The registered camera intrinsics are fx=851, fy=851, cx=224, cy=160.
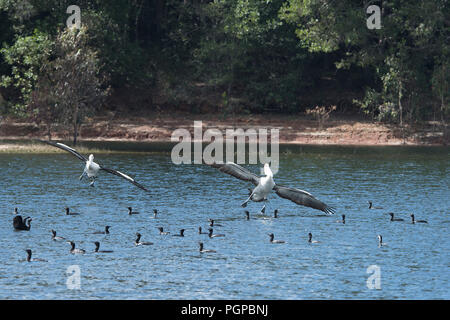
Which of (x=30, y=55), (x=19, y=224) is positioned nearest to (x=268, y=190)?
(x=19, y=224)

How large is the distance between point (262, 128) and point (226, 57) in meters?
8.63

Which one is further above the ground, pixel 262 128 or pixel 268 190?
pixel 262 128

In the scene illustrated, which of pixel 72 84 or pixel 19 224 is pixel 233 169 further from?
pixel 72 84

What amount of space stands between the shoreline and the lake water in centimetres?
1790

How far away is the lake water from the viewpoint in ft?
91.1

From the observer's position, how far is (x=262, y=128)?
8212cm

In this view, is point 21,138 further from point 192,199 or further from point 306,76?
point 192,199

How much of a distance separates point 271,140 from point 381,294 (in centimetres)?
5284

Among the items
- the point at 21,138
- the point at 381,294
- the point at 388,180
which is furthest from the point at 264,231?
the point at 21,138

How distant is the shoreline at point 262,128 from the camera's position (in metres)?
79.2

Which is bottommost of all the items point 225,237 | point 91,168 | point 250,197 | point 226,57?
point 225,237

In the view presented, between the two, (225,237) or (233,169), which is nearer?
(233,169)

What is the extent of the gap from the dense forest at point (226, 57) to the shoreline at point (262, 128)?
1527mm

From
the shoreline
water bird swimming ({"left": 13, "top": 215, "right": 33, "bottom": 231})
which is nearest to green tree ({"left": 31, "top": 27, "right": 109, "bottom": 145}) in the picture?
the shoreline
